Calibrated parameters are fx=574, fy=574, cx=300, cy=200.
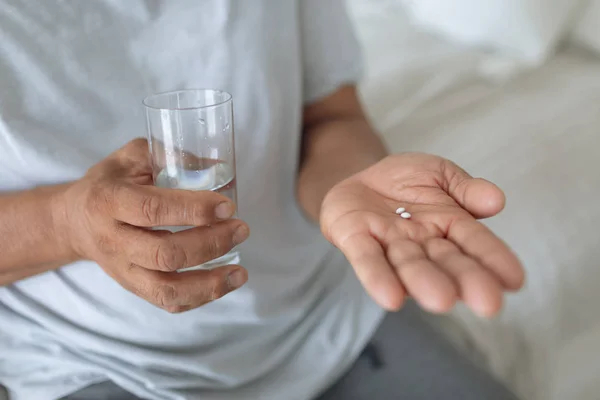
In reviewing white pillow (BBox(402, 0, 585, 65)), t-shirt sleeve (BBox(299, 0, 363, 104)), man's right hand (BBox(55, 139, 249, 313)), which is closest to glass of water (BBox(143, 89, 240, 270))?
man's right hand (BBox(55, 139, 249, 313))

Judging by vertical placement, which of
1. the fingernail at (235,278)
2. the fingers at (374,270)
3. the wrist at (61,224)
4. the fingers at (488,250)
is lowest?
the fingernail at (235,278)

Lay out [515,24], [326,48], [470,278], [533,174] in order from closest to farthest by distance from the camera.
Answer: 1. [470,278]
2. [326,48]
3. [533,174]
4. [515,24]

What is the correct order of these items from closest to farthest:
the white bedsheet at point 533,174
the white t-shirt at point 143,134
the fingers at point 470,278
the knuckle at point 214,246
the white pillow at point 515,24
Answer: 1. the fingers at point 470,278
2. the knuckle at point 214,246
3. the white t-shirt at point 143,134
4. the white bedsheet at point 533,174
5. the white pillow at point 515,24

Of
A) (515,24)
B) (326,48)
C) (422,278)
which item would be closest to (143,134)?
(326,48)

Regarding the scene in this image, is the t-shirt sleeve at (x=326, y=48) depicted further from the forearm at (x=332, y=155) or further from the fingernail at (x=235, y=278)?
the fingernail at (x=235, y=278)

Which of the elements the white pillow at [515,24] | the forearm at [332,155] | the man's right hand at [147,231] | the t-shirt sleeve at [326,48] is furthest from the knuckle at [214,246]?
the white pillow at [515,24]

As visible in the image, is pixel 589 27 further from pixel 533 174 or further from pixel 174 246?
pixel 174 246
